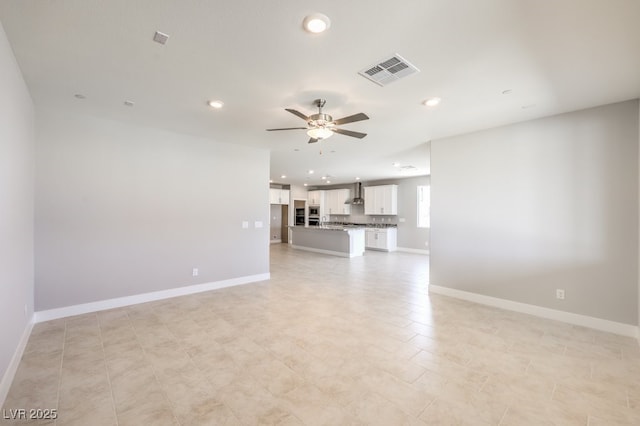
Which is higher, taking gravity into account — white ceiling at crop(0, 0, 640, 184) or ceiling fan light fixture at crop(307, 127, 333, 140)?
white ceiling at crop(0, 0, 640, 184)

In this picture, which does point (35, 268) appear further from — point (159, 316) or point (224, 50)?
point (224, 50)

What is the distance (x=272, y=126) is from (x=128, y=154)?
220 cm

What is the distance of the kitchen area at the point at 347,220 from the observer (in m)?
9.00

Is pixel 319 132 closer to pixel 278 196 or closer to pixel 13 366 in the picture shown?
pixel 13 366

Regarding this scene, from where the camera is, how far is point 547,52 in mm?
2244

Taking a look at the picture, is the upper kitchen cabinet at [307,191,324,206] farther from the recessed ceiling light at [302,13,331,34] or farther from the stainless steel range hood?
the recessed ceiling light at [302,13,331,34]

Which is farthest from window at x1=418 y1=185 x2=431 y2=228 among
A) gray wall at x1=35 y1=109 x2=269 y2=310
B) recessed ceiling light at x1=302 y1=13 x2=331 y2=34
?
recessed ceiling light at x1=302 y1=13 x2=331 y2=34

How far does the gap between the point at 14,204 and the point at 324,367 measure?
10.5ft

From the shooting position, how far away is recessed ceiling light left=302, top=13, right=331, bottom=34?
1.85m

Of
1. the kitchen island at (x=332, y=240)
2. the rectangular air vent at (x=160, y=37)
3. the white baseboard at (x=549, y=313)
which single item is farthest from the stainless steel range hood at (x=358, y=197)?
the rectangular air vent at (x=160, y=37)

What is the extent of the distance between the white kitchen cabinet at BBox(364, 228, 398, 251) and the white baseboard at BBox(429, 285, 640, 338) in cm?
517

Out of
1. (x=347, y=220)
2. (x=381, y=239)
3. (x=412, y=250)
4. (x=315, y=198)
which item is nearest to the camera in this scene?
(x=412, y=250)

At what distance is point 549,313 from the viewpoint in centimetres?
367

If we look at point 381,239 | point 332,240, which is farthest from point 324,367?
point 381,239
